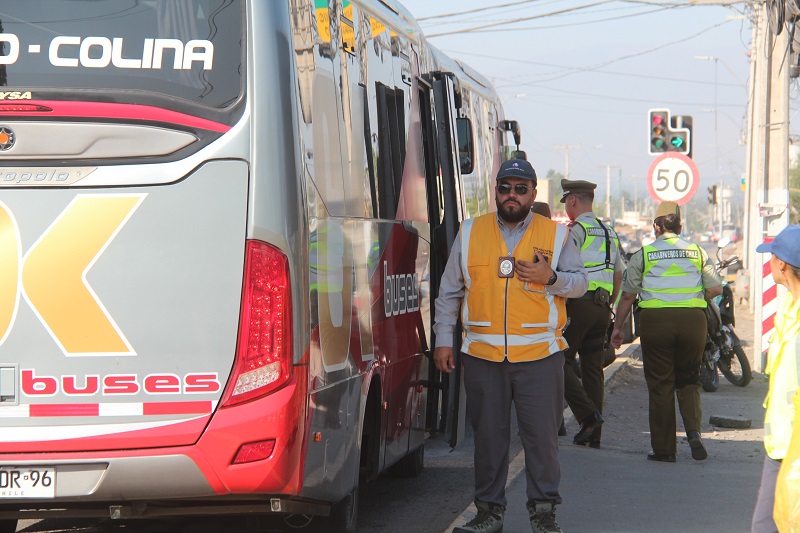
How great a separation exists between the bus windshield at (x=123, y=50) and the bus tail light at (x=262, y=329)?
679 mm

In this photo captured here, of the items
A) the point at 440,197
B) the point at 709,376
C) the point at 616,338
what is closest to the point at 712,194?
the point at 709,376

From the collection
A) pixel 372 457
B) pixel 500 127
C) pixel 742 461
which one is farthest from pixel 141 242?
pixel 500 127

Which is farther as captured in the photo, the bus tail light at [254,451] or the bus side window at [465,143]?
the bus side window at [465,143]

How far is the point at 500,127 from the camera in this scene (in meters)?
15.9

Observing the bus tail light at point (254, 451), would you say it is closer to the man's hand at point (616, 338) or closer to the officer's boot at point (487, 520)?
the officer's boot at point (487, 520)

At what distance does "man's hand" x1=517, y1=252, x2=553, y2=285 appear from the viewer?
702 centimetres

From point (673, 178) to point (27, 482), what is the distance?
1315 cm

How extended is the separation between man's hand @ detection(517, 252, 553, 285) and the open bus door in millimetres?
1729

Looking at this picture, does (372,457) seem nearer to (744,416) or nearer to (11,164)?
(11,164)

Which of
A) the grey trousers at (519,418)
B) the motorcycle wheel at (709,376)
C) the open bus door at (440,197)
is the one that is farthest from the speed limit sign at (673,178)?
the grey trousers at (519,418)

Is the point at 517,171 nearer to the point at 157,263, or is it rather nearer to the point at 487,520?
the point at 487,520

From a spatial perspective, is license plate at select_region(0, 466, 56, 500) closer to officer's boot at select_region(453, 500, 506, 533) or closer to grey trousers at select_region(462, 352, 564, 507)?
officer's boot at select_region(453, 500, 506, 533)

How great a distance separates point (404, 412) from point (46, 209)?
3169mm

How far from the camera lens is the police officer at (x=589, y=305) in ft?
34.6
